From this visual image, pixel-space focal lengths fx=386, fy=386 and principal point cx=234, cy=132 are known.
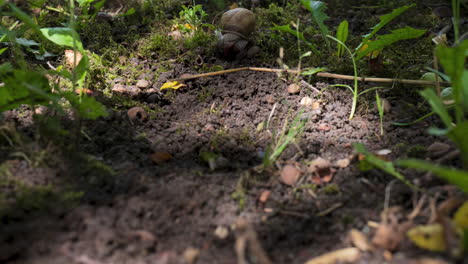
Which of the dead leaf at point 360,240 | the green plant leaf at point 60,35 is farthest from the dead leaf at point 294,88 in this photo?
the green plant leaf at point 60,35

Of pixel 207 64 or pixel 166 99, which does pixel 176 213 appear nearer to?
pixel 166 99

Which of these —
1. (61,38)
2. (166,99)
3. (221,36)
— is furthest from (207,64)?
(61,38)

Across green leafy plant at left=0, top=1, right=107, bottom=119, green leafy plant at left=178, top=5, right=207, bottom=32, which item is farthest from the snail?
green leafy plant at left=0, top=1, right=107, bottom=119

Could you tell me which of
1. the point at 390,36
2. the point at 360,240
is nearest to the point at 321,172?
the point at 360,240

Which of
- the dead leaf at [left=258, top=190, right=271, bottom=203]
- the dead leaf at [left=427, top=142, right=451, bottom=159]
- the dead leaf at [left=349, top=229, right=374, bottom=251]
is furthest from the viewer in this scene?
the dead leaf at [left=427, top=142, right=451, bottom=159]

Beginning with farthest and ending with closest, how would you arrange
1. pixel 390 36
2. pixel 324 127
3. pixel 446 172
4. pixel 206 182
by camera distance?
1. pixel 390 36
2. pixel 324 127
3. pixel 206 182
4. pixel 446 172

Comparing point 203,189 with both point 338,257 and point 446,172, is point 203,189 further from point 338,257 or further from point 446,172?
point 446,172

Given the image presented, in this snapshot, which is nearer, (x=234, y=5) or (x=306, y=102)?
(x=306, y=102)

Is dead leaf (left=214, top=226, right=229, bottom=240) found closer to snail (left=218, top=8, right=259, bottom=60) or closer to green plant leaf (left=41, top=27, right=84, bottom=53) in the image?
green plant leaf (left=41, top=27, right=84, bottom=53)
